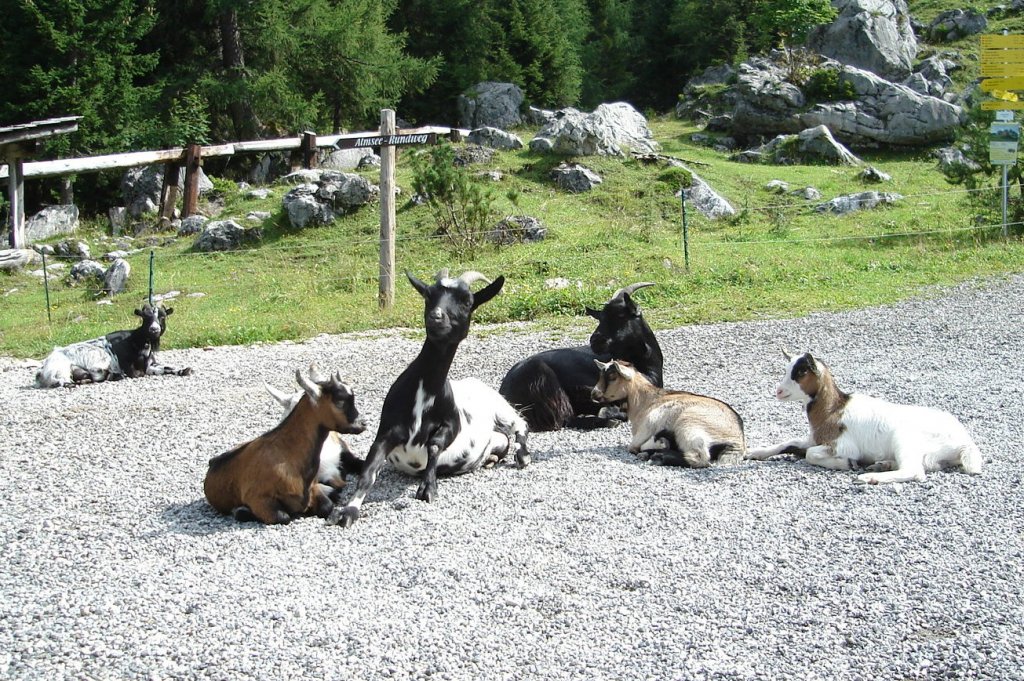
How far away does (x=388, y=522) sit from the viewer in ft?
20.0

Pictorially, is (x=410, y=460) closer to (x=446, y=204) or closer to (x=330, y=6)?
(x=446, y=204)

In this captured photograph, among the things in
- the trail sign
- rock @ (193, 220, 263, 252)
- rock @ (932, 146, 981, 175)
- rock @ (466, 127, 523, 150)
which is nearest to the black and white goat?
the trail sign

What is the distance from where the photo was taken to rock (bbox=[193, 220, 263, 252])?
62.5 ft

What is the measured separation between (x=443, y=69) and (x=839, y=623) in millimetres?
31874

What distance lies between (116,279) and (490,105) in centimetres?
1742

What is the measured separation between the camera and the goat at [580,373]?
337 inches

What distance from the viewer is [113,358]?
11.6 m

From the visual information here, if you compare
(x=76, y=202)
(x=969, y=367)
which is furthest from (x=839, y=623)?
(x=76, y=202)

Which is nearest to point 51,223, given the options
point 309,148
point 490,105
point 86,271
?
point 86,271

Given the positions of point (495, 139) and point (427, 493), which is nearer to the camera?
point (427, 493)

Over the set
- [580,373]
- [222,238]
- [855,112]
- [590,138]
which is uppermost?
[855,112]

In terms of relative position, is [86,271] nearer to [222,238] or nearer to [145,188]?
[222,238]

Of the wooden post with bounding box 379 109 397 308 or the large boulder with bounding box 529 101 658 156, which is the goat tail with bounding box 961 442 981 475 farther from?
the large boulder with bounding box 529 101 658 156

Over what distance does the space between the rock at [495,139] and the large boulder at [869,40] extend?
1381 centimetres
